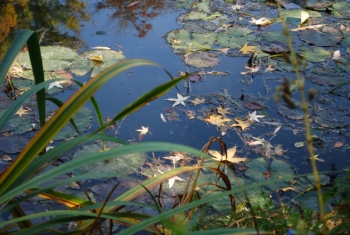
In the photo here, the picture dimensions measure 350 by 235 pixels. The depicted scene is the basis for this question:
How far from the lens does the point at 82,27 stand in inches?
138

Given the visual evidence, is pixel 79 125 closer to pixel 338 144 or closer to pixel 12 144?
pixel 12 144

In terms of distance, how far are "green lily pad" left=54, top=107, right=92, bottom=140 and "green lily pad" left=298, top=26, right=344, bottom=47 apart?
156 centimetres

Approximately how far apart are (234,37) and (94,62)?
0.96 m

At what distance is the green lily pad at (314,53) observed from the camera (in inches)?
117

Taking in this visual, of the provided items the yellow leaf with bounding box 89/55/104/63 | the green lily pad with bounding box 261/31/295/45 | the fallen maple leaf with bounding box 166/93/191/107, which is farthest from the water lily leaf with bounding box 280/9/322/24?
the yellow leaf with bounding box 89/55/104/63

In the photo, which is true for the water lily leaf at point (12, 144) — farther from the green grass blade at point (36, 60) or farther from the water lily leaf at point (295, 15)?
the water lily leaf at point (295, 15)

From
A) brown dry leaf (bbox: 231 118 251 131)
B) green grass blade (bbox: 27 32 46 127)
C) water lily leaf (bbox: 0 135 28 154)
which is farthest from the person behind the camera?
brown dry leaf (bbox: 231 118 251 131)

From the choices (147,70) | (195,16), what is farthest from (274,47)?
(147,70)

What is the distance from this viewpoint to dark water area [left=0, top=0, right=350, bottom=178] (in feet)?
7.74

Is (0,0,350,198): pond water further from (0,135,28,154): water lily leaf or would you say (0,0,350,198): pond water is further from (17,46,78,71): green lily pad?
(0,135,28,154): water lily leaf

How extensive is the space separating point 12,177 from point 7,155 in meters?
1.29

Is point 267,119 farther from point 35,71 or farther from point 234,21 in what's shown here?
point 35,71

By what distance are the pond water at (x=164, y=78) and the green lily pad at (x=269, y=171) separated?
63 millimetres

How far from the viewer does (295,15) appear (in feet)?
11.5
